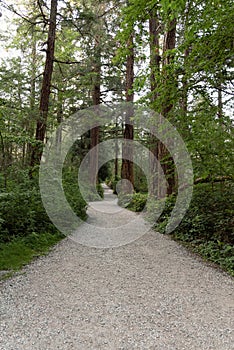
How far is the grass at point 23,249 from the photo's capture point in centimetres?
A: 427

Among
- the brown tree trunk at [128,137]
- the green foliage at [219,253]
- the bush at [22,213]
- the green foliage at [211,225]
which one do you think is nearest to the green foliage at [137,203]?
the brown tree trunk at [128,137]

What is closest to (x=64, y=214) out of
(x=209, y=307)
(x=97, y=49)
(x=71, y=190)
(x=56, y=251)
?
(x=71, y=190)

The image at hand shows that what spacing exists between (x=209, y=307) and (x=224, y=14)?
406cm

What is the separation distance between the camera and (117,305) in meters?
2.96

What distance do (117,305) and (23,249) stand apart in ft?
8.48

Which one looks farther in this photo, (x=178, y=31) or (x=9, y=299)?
(x=178, y=31)

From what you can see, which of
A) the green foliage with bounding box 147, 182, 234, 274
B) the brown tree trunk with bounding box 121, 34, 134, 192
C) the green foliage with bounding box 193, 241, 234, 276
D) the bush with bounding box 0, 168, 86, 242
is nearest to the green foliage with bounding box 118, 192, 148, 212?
the brown tree trunk with bounding box 121, 34, 134, 192

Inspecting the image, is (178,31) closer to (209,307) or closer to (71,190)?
(71,190)

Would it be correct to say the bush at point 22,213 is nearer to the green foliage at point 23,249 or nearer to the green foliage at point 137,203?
the green foliage at point 23,249

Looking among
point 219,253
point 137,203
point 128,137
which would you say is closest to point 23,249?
point 219,253

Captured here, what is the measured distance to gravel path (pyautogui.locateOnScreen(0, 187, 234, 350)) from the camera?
2271mm

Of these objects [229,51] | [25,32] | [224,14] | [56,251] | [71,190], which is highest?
[25,32]

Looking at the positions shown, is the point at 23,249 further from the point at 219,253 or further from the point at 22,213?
the point at 219,253

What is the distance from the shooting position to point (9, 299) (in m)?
3.02
